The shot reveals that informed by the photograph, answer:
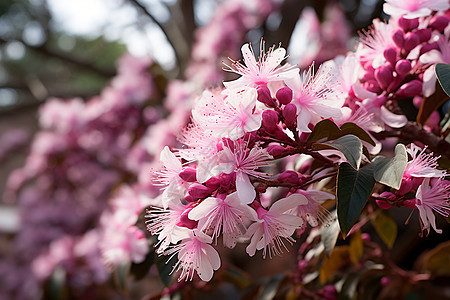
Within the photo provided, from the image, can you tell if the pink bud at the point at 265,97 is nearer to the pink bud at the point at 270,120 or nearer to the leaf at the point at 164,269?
the pink bud at the point at 270,120

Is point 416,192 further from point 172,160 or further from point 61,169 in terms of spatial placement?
point 61,169

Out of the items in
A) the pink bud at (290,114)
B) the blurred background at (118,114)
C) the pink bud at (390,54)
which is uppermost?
the pink bud at (290,114)

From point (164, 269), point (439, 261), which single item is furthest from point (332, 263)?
point (164, 269)

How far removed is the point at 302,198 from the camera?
1.78 ft

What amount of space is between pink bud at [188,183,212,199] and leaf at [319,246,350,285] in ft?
1.58

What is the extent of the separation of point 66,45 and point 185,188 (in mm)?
5443

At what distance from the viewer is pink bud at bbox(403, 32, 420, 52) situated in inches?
26.7

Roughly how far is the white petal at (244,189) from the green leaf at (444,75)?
0.90ft

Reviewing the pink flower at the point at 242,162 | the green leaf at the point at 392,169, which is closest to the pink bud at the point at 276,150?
the pink flower at the point at 242,162

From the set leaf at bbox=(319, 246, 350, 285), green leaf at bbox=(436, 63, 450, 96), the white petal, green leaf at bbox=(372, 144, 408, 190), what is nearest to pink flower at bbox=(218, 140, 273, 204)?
the white petal

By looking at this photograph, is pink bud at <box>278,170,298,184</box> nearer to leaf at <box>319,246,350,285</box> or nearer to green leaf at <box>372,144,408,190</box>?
green leaf at <box>372,144,408,190</box>

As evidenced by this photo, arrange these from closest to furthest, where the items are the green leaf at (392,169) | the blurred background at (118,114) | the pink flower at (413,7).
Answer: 1. the green leaf at (392,169)
2. the pink flower at (413,7)
3. the blurred background at (118,114)

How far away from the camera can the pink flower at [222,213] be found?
51 centimetres

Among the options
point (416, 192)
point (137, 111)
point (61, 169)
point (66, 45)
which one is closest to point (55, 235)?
point (61, 169)
